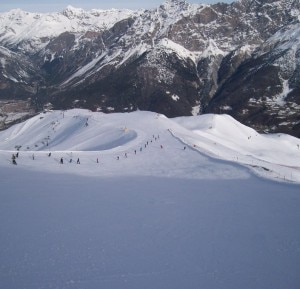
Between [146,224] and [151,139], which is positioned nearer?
[146,224]

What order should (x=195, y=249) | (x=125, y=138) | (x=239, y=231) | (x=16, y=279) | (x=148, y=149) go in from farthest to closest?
(x=125, y=138), (x=148, y=149), (x=239, y=231), (x=195, y=249), (x=16, y=279)

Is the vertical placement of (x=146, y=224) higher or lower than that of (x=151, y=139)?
lower

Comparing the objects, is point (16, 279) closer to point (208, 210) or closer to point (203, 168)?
point (208, 210)

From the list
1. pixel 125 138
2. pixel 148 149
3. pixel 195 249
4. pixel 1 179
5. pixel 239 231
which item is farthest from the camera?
pixel 125 138

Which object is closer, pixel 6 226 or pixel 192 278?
pixel 192 278

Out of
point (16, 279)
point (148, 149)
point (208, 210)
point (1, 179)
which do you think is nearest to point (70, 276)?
point (16, 279)

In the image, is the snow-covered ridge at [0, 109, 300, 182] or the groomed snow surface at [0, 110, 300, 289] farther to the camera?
the snow-covered ridge at [0, 109, 300, 182]

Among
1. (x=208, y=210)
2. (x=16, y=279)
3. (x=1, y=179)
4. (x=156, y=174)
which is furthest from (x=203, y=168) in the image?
(x=16, y=279)

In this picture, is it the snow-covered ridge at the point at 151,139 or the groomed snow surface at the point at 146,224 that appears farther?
the snow-covered ridge at the point at 151,139
